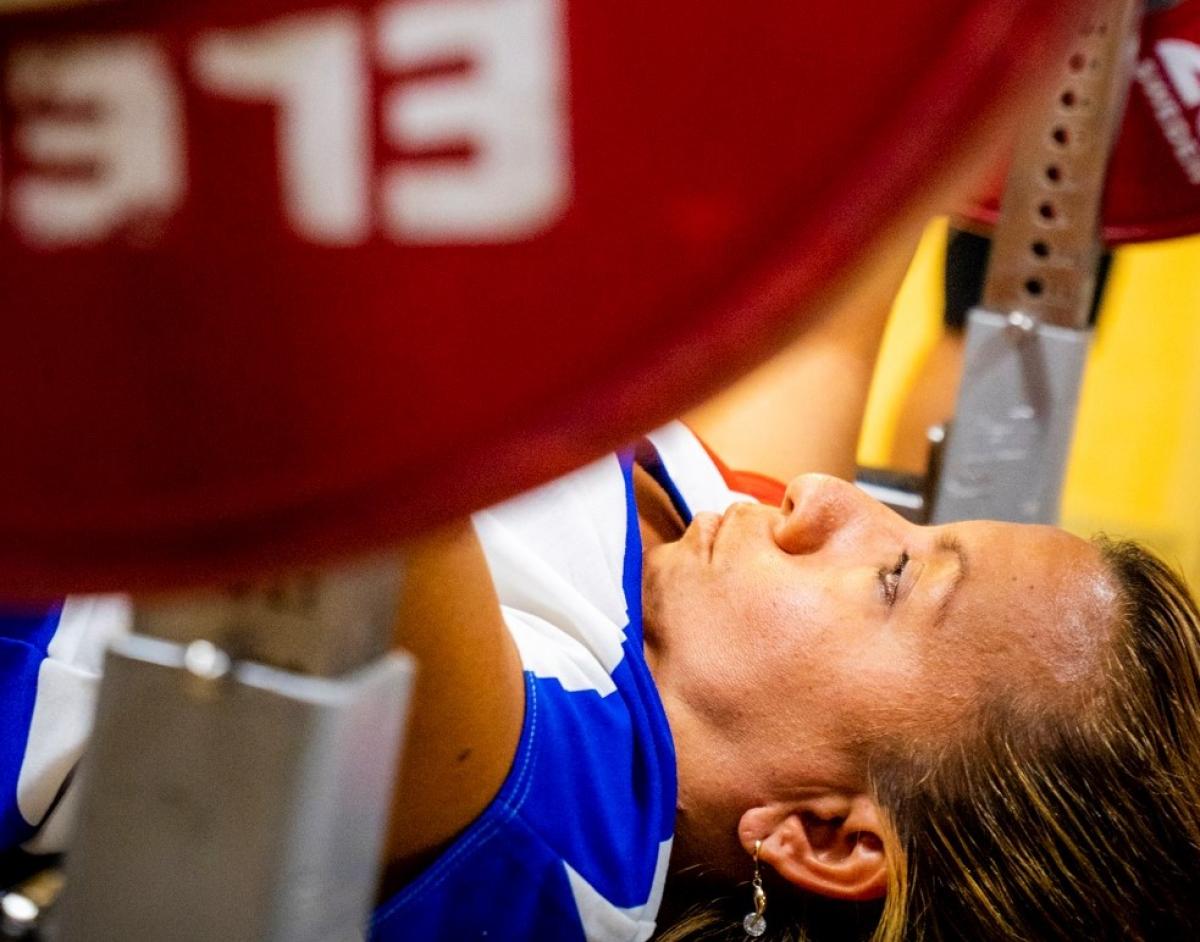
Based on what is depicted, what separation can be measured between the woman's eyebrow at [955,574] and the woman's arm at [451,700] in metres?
0.33

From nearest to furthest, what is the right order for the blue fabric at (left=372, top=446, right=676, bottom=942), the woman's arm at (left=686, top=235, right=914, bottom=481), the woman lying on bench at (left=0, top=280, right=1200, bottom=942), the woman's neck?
the blue fabric at (left=372, top=446, right=676, bottom=942) → the woman lying on bench at (left=0, top=280, right=1200, bottom=942) → the woman's neck → the woman's arm at (left=686, top=235, right=914, bottom=481)

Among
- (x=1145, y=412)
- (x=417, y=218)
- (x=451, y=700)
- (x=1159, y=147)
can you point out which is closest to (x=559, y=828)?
(x=451, y=700)

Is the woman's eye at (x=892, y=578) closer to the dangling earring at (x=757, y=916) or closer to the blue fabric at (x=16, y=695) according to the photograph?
the dangling earring at (x=757, y=916)

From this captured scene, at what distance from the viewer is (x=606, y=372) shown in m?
0.17

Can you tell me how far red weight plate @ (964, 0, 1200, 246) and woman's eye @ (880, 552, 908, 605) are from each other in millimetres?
282

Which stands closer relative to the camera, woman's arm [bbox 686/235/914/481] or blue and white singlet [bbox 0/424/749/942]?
blue and white singlet [bbox 0/424/749/942]

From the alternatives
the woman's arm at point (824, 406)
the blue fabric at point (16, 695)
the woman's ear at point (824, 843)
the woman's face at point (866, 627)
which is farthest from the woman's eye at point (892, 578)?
the blue fabric at point (16, 695)

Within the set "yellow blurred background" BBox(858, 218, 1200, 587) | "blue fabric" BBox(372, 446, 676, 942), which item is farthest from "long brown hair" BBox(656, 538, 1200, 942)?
"yellow blurred background" BBox(858, 218, 1200, 587)

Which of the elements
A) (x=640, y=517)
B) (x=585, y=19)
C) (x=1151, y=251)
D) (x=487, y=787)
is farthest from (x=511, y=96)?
(x=1151, y=251)

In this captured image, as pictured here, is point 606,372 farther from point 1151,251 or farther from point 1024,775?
point 1151,251

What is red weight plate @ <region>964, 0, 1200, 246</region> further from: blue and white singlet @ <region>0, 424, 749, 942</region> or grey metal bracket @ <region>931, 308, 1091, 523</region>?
blue and white singlet @ <region>0, 424, 749, 942</region>

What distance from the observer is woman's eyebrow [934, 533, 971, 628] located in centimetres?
81

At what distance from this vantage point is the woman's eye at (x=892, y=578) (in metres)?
0.82

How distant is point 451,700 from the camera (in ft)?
1.58
